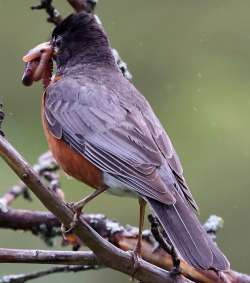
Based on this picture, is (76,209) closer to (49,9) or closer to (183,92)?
(49,9)

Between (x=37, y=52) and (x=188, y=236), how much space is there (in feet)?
5.32

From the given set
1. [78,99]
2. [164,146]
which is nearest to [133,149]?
[164,146]

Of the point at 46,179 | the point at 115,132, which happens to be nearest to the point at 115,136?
the point at 115,132

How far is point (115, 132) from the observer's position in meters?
4.95

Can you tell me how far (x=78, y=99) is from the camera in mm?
5312

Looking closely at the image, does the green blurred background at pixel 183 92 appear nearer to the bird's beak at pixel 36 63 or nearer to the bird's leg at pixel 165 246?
the bird's beak at pixel 36 63

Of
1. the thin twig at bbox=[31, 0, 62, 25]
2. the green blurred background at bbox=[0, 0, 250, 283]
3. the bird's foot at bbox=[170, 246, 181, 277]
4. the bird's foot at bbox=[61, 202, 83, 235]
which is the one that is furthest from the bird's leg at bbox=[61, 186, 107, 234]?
the green blurred background at bbox=[0, 0, 250, 283]

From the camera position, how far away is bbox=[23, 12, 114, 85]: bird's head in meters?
5.59

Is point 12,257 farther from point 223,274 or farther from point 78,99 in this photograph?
point 78,99

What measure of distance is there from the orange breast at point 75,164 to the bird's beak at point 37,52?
0.48m

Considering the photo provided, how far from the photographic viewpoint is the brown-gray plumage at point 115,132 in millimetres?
4355

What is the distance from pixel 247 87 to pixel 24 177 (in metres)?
4.20

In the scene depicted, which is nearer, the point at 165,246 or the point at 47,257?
the point at 47,257

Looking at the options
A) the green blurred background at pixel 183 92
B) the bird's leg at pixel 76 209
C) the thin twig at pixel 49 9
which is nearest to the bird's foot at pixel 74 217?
the bird's leg at pixel 76 209
